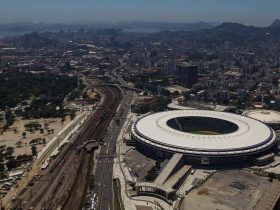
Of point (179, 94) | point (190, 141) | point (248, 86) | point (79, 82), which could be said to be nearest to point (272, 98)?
point (248, 86)

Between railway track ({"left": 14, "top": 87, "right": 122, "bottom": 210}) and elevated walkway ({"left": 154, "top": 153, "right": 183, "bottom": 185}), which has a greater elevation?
elevated walkway ({"left": 154, "top": 153, "right": 183, "bottom": 185})

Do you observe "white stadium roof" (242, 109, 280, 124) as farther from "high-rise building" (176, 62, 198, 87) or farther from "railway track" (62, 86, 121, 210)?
"high-rise building" (176, 62, 198, 87)

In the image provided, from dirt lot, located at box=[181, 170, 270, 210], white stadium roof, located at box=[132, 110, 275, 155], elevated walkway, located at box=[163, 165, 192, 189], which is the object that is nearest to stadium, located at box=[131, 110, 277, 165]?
white stadium roof, located at box=[132, 110, 275, 155]

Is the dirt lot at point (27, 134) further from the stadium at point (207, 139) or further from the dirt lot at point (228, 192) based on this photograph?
the dirt lot at point (228, 192)

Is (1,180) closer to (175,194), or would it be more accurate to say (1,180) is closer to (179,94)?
(175,194)

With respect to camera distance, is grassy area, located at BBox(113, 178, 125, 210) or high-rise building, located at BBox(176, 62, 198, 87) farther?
high-rise building, located at BBox(176, 62, 198, 87)

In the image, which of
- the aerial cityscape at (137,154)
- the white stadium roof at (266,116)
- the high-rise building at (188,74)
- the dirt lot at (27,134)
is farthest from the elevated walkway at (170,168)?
the high-rise building at (188,74)
